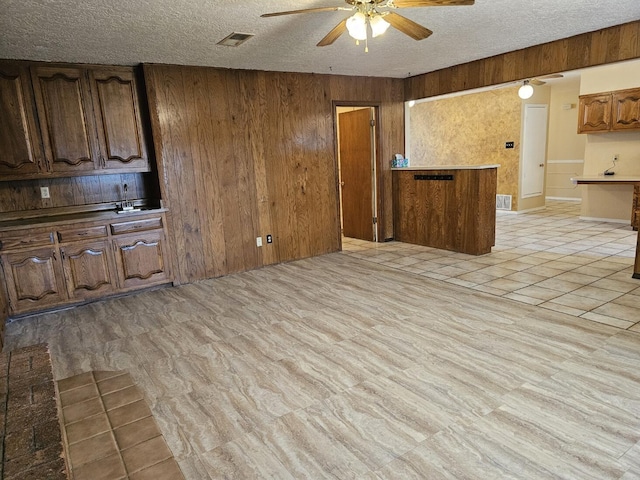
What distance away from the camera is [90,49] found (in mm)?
3631

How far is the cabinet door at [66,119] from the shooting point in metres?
3.92

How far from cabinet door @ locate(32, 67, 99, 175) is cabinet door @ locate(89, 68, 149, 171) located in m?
0.08

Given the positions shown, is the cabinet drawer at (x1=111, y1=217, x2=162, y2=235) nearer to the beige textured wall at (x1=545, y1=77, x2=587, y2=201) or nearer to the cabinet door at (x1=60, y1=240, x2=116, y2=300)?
the cabinet door at (x1=60, y1=240, x2=116, y2=300)

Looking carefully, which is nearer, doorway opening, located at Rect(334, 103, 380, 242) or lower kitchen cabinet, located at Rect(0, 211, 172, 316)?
lower kitchen cabinet, located at Rect(0, 211, 172, 316)

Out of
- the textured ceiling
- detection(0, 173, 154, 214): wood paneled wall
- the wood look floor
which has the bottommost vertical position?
the wood look floor

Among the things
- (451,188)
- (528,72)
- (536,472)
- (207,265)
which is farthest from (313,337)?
(528,72)

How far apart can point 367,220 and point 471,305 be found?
121 inches

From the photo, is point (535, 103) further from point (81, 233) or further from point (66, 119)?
point (81, 233)

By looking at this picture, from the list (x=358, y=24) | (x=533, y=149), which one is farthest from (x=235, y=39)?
(x=533, y=149)

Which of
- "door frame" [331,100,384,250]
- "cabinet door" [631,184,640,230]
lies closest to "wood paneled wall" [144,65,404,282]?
"door frame" [331,100,384,250]

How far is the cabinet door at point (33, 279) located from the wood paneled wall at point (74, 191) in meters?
0.68

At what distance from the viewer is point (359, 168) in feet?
21.0

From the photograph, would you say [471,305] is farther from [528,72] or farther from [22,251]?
[22,251]

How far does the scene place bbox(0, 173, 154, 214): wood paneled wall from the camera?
13.5 ft
